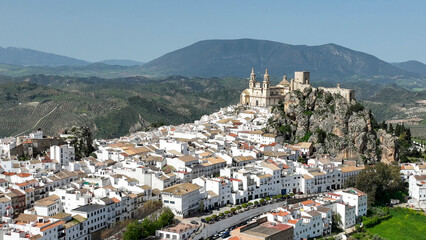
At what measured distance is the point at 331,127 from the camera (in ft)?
218

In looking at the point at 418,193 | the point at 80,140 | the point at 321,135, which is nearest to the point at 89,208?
the point at 80,140

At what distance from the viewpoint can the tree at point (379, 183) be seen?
5200 centimetres

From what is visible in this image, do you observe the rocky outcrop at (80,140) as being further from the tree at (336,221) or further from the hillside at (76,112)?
the hillside at (76,112)

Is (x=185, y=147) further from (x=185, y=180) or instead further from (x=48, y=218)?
(x=48, y=218)

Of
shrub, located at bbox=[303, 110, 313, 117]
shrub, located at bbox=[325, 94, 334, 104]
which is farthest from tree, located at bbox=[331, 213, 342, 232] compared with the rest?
shrub, located at bbox=[325, 94, 334, 104]

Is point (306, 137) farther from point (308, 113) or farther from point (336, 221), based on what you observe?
point (336, 221)

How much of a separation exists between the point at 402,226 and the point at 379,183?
607cm

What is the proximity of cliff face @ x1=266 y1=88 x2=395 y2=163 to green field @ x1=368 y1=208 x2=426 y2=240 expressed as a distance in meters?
13.5

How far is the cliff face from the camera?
6412cm

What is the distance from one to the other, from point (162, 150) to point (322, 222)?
21482mm

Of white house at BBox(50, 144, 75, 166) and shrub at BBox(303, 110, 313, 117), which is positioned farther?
shrub at BBox(303, 110, 313, 117)

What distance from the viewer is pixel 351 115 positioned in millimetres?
66125

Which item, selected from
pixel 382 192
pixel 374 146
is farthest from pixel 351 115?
pixel 382 192

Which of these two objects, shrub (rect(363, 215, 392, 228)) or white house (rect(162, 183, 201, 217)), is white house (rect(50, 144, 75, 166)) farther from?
shrub (rect(363, 215, 392, 228))
